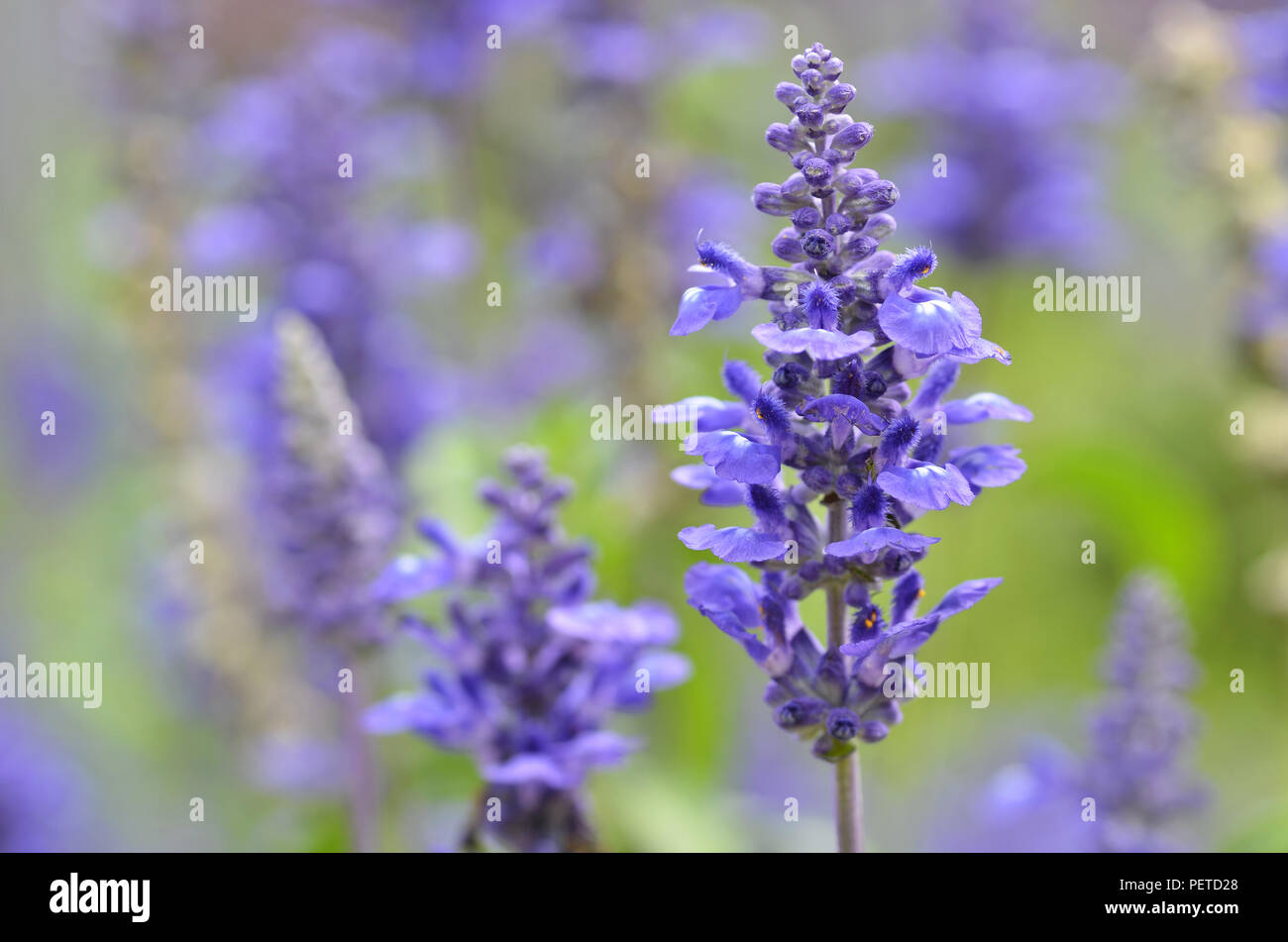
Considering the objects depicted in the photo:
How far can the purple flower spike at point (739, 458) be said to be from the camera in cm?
213

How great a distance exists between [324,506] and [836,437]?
5.63 ft

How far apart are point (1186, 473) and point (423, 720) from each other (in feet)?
14.1

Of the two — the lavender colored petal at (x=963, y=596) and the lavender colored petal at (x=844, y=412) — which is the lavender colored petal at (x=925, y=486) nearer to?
the lavender colored petal at (x=844, y=412)

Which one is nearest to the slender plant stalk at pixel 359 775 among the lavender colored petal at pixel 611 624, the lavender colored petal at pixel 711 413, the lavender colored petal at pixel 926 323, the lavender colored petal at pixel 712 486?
the lavender colored petal at pixel 611 624

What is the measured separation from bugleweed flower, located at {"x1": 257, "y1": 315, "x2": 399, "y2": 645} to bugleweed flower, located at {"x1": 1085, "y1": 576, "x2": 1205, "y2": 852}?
6.47 feet

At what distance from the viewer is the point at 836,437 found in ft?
7.47

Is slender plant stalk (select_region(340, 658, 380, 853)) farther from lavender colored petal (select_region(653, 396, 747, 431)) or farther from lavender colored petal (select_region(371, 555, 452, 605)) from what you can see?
lavender colored petal (select_region(653, 396, 747, 431))

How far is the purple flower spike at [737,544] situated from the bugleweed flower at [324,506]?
4.63 feet

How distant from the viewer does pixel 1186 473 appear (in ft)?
19.4

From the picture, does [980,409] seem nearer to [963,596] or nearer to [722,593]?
[963,596]

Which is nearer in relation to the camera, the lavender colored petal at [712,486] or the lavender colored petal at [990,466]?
the lavender colored petal at [990,466]

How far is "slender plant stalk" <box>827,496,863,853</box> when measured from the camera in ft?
7.49

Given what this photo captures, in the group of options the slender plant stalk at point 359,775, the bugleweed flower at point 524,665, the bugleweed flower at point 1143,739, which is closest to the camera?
the bugleweed flower at point 524,665
